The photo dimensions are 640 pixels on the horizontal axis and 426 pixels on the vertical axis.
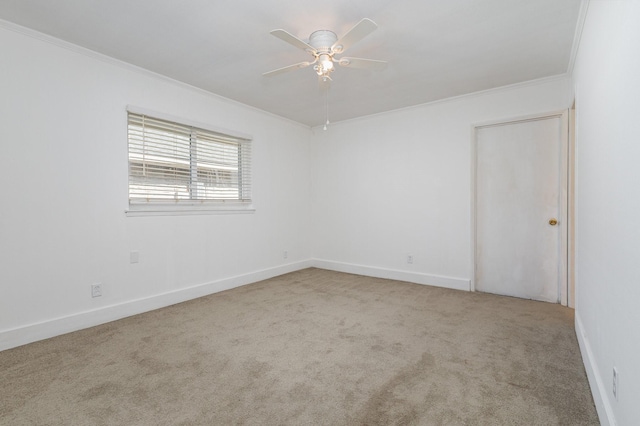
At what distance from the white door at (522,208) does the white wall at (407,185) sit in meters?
0.16

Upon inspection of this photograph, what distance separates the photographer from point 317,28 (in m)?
2.45

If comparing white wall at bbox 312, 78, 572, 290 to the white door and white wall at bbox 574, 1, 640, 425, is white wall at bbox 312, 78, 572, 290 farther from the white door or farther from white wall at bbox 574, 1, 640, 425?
white wall at bbox 574, 1, 640, 425

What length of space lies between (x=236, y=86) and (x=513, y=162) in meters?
3.42

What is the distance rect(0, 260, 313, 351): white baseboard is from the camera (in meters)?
2.48

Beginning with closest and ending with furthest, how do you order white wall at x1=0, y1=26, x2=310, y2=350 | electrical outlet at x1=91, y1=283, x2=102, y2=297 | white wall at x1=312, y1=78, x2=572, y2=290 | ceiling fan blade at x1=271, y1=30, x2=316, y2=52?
ceiling fan blade at x1=271, y1=30, x2=316, y2=52, white wall at x1=0, y1=26, x2=310, y2=350, electrical outlet at x1=91, y1=283, x2=102, y2=297, white wall at x1=312, y1=78, x2=572, y2=290

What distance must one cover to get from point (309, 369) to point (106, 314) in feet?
7.06

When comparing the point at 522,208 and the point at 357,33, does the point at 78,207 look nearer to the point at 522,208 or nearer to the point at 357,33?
the point at 357,33

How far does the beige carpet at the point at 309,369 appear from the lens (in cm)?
167

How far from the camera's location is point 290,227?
5.15 metres

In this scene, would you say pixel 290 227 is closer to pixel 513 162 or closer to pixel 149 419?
pixel 513 162

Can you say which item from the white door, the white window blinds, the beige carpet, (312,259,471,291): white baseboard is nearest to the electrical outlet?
the beige carpet

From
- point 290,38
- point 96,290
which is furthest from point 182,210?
point 290,38

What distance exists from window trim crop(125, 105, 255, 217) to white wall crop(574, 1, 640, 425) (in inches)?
144

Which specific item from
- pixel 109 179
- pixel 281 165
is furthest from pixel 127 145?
pixel 281 165
